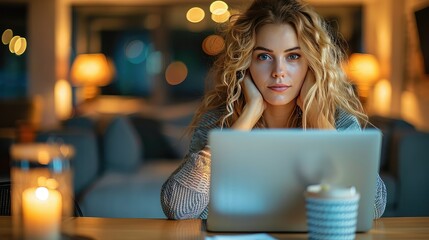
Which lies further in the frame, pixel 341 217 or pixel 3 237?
pixel 3 237

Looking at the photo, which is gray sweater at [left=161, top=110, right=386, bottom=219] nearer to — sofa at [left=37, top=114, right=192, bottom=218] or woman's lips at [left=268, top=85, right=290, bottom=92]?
woman's lips at [left=268, top=85, right=290, bottom=92]

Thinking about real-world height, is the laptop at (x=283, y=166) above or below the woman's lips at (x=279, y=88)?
below

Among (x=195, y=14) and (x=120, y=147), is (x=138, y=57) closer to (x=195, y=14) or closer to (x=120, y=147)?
(x=195, y=14)

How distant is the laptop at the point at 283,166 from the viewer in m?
1.37

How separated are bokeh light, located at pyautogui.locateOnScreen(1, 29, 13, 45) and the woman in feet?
23.1

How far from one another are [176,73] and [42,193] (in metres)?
7.59

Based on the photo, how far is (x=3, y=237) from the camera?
1.47 metres

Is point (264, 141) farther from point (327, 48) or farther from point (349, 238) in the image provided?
point (327, 48)

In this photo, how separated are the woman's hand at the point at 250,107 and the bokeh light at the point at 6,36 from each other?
7.13 meters

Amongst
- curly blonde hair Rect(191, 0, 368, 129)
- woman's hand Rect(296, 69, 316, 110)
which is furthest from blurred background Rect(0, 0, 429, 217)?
woman's hand Rect(296, 69, 316, 110)

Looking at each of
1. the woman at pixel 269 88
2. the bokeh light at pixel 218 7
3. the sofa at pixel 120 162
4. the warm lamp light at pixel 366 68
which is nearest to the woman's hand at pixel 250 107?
the woman at pixel 269 88

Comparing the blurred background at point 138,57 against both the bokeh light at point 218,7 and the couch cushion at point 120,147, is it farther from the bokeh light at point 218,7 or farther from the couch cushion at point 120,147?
the couch cushion at point 120,147

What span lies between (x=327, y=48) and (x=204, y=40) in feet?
23.0

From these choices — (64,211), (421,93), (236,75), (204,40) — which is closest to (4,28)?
(204,40)
